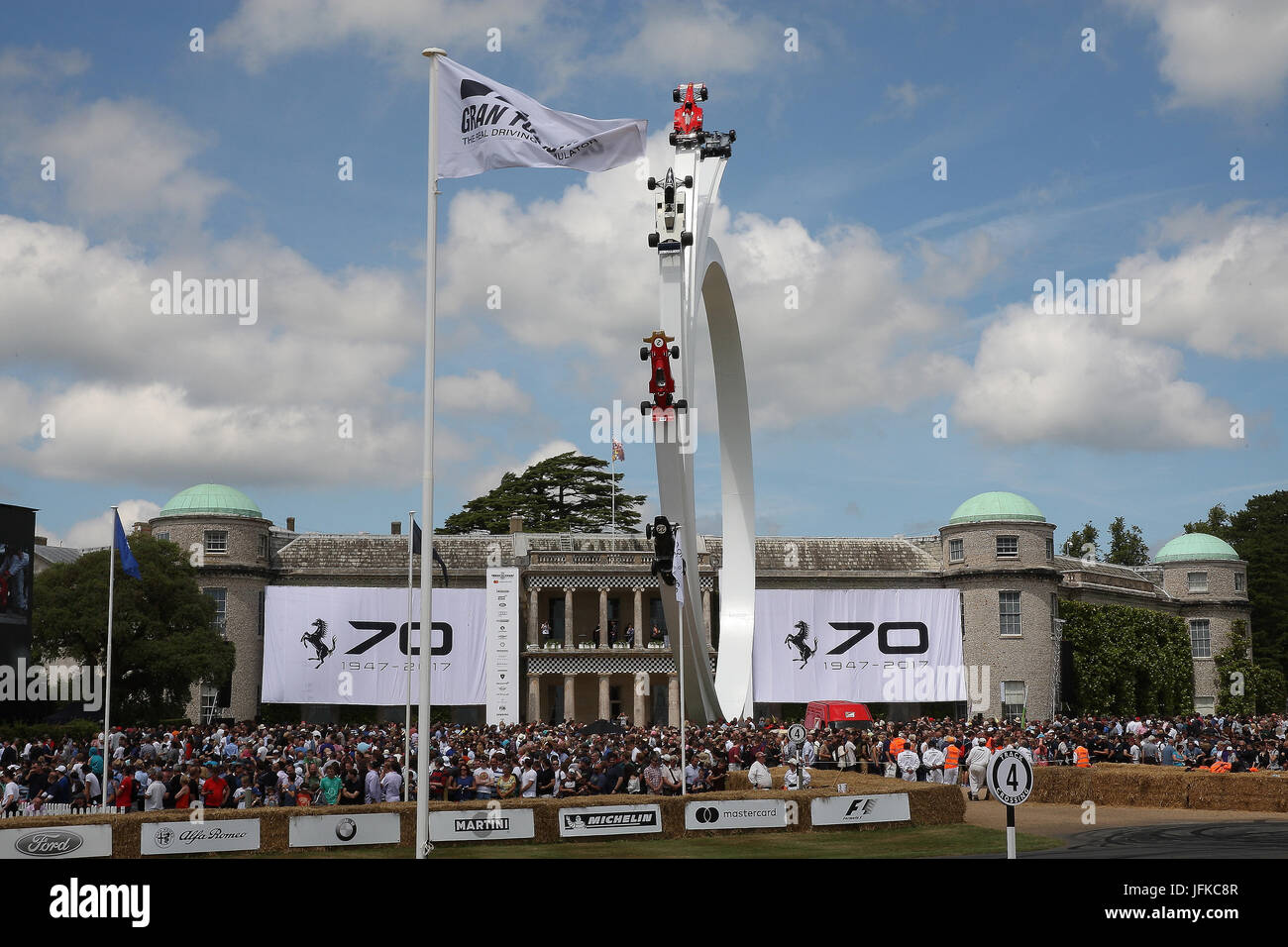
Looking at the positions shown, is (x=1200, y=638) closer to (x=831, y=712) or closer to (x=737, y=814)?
(x=831, y=712)

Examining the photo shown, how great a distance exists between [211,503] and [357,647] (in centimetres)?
1236

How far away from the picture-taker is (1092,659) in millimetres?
71438

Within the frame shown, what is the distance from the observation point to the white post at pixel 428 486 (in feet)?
53.7

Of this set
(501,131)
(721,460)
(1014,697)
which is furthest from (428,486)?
(1014,697)

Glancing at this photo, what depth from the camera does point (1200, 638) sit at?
79.9 metres

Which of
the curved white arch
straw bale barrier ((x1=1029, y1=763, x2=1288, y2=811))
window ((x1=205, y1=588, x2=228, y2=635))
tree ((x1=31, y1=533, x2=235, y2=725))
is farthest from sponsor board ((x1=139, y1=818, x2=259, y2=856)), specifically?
window ((x1=205, y1=588, x2=228, y2=635))

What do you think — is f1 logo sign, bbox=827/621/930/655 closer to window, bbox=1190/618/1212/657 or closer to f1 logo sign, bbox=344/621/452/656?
f1 logo sign, bbox=344/621/452/656

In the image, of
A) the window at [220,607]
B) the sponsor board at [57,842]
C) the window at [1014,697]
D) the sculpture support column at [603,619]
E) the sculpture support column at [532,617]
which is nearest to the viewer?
the sponsor board at [57,842]

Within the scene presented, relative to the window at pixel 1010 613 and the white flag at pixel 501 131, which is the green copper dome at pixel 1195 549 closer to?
the window at pixel 1010 613

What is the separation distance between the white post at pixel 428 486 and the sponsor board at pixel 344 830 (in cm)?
469

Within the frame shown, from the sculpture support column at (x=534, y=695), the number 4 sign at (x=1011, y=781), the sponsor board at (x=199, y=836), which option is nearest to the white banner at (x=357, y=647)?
the sculpture support column at (x=534, y=695)

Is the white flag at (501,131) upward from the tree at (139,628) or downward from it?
upward
